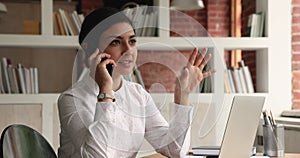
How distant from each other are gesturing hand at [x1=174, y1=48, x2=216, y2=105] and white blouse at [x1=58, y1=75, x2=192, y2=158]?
0.20 ft

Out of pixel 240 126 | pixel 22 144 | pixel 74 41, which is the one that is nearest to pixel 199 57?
pixel 240 126

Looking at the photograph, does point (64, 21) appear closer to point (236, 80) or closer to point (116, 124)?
point (236, 80)

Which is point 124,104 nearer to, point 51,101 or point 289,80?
point 51,101

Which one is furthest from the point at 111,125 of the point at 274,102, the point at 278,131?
the point at 274,102

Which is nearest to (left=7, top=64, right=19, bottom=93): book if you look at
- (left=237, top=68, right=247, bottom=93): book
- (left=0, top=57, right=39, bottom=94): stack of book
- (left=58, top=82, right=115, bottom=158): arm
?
(left=0, top=57, right=39, bottom=94): stack of book

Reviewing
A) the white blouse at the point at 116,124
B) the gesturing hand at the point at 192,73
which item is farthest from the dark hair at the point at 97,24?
the gesturing hand at the point at 192,73

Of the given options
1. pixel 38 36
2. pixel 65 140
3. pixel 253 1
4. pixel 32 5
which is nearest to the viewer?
pixel 65 140

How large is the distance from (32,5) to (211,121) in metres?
5.47

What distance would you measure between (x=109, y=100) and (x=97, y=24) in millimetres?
269

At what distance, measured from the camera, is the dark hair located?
5.57 ft

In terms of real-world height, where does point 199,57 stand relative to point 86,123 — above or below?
above

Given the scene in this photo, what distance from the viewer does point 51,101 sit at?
3520mm

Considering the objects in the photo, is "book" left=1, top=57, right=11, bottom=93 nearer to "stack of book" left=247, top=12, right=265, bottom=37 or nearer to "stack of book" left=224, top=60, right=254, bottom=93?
"stack of book" left=224, top=60, right=254, bottom=93

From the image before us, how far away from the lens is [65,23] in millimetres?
3627
